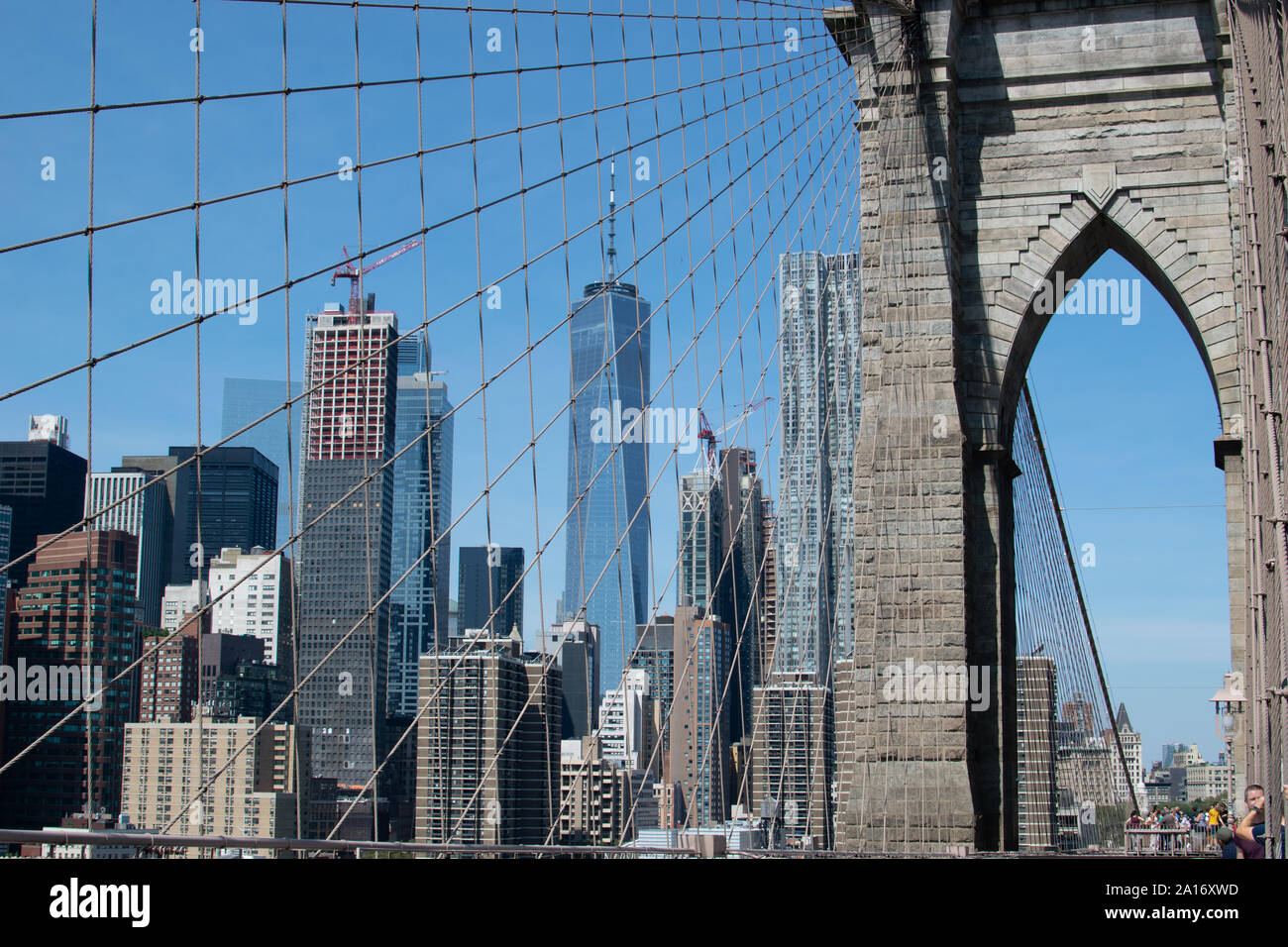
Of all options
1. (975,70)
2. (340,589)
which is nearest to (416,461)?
(340,589)

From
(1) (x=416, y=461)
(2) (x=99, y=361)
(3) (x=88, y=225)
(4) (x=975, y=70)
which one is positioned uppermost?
(1) (x=416, y=461)

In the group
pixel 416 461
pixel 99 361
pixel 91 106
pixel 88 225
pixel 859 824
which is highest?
pixel 416 461

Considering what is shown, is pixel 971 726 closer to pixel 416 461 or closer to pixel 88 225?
pixel 88 225

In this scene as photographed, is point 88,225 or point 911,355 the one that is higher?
point 911,355
